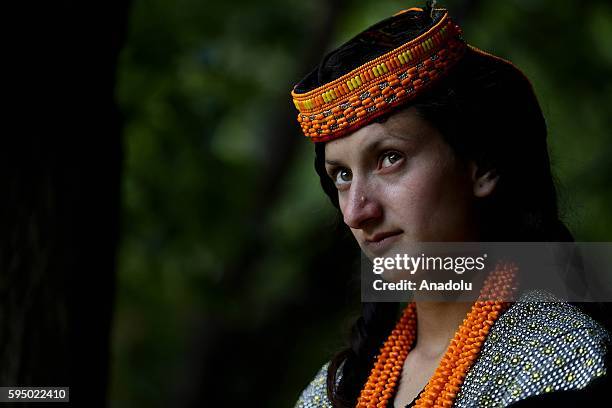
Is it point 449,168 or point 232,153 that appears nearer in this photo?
point 449,168

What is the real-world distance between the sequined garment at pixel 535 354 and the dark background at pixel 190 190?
23.3 inches

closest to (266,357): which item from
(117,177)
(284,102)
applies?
(284,102)

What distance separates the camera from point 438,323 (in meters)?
2.38

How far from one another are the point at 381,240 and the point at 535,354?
0.43 meters

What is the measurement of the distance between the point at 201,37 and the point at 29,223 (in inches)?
81.1

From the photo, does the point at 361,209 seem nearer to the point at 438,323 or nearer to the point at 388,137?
the point at 388,137

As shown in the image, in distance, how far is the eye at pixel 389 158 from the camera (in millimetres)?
2203

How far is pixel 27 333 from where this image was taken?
2799mm

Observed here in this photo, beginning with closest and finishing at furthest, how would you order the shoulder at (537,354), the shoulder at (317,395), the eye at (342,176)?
1. the shoulder at (537,354)
2. the eye at (342,176)
3. the shoulder at (317,395)

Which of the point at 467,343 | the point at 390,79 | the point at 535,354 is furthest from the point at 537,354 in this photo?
the point at 390,79

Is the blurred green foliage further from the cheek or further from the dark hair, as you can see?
the cheek

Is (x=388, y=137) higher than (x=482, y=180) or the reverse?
higher

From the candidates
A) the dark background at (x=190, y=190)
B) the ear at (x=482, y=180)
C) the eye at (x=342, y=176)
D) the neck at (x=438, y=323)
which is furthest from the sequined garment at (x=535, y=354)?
the dark background at (x=190, y=190)

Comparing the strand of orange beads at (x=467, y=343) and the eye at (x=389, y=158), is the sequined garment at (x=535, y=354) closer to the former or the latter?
the strand of orange beads at (x=467, y=343)
